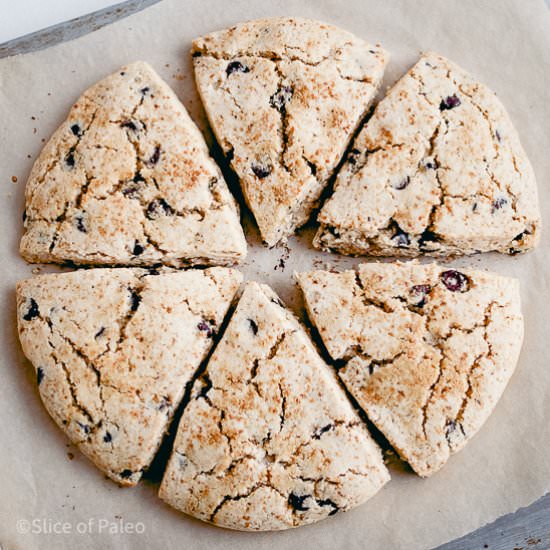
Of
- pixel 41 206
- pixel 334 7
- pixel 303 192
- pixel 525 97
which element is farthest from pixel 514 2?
pixel 41 206

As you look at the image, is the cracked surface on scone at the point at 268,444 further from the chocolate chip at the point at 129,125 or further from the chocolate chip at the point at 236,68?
the chocolate chip at the point at 236,68

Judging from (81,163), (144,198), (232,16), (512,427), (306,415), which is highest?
(232,16)

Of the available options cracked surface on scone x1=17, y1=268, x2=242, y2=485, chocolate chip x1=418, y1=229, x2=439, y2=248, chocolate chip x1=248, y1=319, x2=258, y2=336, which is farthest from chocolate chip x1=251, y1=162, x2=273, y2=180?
chocolate chip x1=418, y1=229, x2=439, y2=248

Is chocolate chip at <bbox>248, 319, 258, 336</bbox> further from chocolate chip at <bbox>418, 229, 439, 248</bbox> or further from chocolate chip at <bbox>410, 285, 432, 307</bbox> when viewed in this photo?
chocolate chip at <bbox>418, 229, 439, 248</bbox>

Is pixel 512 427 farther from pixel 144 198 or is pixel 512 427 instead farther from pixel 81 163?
pixel 81 163

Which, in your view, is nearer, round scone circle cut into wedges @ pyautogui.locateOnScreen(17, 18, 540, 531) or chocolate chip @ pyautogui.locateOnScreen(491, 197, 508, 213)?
round scone circle cut into wedges @ pyautogui.locateOnScreen(17, 18, 540, 531)
